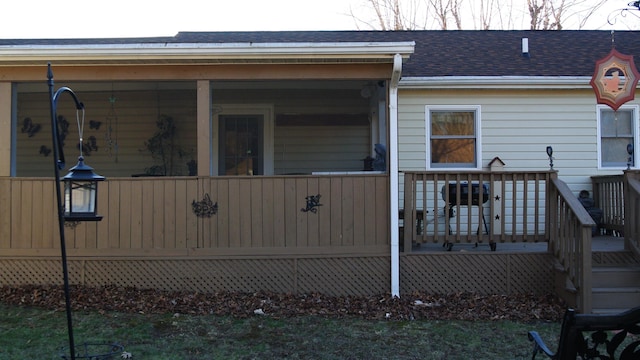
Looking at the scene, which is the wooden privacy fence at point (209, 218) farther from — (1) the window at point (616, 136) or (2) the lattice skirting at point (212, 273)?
(1) the window at point (616, 136)

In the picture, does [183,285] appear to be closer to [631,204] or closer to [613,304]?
[613,304]

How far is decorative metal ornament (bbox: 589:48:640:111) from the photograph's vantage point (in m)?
8.12

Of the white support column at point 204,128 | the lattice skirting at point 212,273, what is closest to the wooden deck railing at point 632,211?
the lattice skirting at point 212,273

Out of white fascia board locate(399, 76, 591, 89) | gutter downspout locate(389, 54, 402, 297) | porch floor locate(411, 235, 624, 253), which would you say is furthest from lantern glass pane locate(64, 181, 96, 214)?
white fascia board locate(399, 76, 591, 89)

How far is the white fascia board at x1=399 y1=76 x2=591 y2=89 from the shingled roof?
0.13m

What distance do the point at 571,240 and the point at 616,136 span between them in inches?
139

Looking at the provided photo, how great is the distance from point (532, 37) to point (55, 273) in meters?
9.15

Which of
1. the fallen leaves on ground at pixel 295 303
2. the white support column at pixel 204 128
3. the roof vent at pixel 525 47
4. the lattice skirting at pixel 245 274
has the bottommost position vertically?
the fallen leaves on ground at pixel 295 303

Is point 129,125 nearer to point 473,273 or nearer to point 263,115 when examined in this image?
point 263,115

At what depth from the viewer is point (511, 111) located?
8.65 meters

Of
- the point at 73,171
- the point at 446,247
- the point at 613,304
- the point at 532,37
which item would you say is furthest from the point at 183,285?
the point at 532,37

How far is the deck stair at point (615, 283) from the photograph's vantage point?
595 cm

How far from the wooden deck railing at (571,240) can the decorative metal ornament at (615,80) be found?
2419mm

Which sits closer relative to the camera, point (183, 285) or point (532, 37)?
point (183, 285)
